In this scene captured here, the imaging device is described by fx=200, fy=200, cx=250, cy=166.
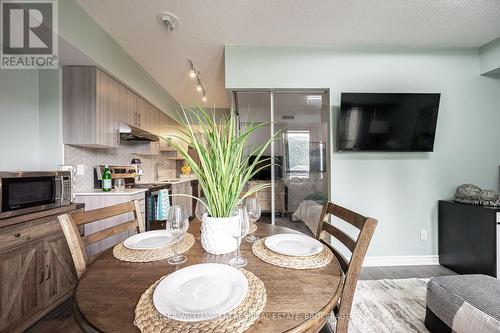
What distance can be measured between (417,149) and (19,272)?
373 cm

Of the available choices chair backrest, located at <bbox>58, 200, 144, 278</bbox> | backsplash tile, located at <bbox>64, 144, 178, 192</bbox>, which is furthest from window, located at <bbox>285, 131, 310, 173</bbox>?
backsplash tile, located at <bbox>64, 144, 178, 192</bbox>

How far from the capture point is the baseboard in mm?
2354

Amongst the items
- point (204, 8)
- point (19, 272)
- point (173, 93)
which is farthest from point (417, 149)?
point (173, 93)

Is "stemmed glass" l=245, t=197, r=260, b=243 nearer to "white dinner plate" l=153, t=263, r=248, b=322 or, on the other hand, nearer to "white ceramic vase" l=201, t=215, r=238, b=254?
"white ceramic vase" l=201, t=215, r=238, b=254

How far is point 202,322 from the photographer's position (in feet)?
1.58

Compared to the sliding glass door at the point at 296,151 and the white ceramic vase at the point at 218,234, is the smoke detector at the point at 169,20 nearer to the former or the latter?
the sliding glass door at the point at 296,151

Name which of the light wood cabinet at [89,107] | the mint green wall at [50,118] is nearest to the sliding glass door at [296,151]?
the light wood cabinet at [89,107]

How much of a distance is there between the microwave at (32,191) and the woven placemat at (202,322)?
4.95 feet

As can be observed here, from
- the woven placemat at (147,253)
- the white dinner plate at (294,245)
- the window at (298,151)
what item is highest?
the window at (298,151)

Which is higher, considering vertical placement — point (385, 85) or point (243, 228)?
point (385, 85)

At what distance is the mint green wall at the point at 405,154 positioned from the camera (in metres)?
2.38

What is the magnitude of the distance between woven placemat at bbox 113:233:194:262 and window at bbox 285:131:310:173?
1.95m

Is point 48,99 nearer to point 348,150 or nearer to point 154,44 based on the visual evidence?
point 154,44

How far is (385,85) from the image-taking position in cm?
240
